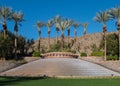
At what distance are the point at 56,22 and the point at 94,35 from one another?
2442 centimetres

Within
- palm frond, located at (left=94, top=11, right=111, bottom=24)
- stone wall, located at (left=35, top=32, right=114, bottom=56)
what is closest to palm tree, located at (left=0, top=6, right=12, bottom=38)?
palm frond, located at (left=94, top=11, right=111, bottom=24)

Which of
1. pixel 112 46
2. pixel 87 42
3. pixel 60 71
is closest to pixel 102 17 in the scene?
pixel 112 46

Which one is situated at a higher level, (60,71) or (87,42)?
(87,42)

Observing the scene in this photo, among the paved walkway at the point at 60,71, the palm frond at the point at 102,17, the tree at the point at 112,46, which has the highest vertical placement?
the palm frond at the point at 102,17

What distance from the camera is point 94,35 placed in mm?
115188

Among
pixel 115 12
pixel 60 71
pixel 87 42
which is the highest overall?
pixel 115 12

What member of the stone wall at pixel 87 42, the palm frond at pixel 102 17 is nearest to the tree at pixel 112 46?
the palm frond at pixel 102 17

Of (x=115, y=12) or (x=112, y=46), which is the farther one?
(x=112, y=46)

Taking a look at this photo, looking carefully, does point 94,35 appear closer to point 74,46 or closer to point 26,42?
point 74,46

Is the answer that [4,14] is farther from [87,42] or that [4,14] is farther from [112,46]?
[87,42]

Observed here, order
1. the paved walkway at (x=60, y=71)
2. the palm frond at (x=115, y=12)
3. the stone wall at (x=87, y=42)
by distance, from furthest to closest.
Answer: the stone wall at (x=87, y=42), the palm frond at (x=115, y=12), the paved walkway at (x=60, y=71)

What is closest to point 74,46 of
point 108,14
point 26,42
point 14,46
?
point 26,42

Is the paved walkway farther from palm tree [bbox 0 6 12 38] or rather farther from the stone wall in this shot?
the stone wall

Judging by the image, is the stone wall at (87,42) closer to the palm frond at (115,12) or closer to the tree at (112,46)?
the tree at (112,46)
